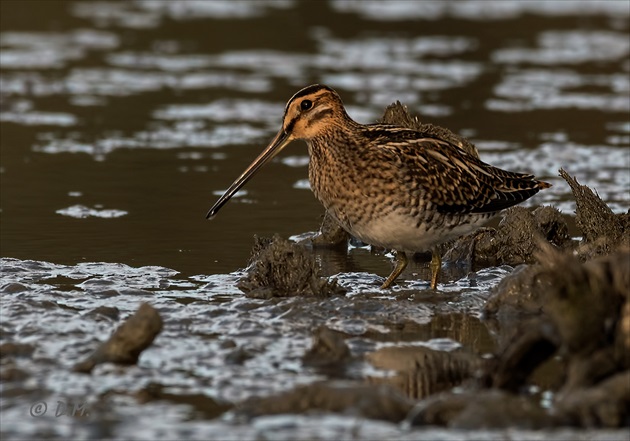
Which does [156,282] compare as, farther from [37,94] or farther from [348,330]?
[37,94]

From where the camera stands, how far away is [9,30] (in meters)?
20.5

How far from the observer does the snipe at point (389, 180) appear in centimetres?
859

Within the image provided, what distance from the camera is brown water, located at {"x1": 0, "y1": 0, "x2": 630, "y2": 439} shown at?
6.82m

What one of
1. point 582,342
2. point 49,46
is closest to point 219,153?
point 49,46

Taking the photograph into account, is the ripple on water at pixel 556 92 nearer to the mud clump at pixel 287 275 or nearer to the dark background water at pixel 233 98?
the dark background water at pixel 233 98

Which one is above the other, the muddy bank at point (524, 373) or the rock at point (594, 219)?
the rock at point (594, 219)

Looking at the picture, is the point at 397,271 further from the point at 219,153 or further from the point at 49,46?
the point at 49,46

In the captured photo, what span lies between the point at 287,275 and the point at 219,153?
551 centimetres

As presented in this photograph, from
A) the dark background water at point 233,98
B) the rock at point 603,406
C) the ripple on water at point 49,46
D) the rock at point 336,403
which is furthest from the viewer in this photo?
the ripple on water at point 49,46

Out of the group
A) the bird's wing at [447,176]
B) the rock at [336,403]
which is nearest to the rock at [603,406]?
the rock at [336,403]

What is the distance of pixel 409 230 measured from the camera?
338 inches

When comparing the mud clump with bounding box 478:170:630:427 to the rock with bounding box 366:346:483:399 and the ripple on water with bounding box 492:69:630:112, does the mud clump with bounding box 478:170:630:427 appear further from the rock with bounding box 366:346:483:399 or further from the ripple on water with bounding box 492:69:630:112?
the ripple on water with bounding box 492:69:630:112

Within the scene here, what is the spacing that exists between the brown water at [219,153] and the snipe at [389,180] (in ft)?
1.64

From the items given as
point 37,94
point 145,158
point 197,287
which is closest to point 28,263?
point 197,287
